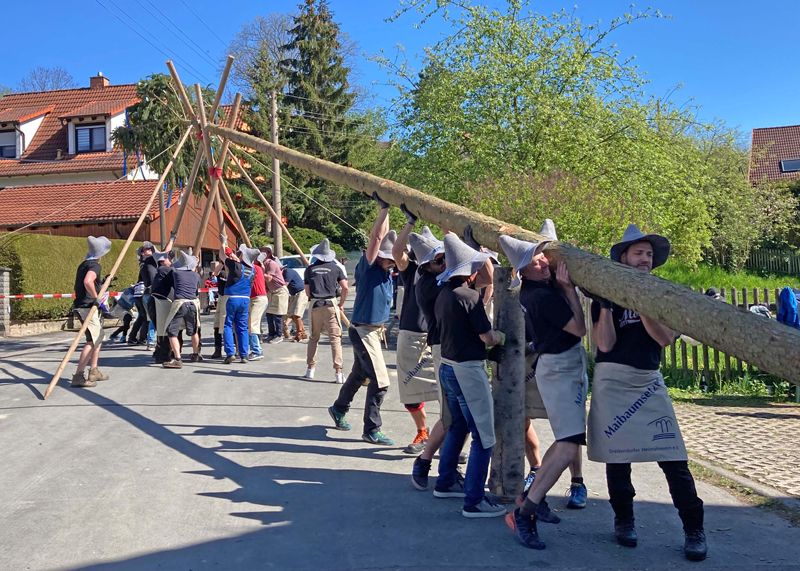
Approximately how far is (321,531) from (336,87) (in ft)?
130

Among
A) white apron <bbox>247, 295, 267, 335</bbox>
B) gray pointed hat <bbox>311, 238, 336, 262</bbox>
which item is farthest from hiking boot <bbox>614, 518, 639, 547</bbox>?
white apron <bbox>247, 295, 267, 335</bbox>

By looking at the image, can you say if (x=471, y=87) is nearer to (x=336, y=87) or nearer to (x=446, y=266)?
(x=446, y=266)

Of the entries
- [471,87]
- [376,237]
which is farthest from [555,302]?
[471,87]

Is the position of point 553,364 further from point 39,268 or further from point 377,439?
point 39,268

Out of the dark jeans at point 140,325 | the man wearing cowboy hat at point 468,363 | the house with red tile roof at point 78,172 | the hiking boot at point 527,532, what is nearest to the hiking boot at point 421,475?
the man wearing cowboy hat at point 468,363

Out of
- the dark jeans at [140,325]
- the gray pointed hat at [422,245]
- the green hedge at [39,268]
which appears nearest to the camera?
the gray pointed hat at [422,245]

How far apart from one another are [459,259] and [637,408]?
1473 mm

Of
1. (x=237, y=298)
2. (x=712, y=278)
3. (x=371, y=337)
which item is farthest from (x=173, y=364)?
(x=712, y=278)

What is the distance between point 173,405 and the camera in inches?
327

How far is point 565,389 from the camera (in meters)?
4.36

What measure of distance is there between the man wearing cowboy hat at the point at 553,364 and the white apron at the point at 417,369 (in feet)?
5.67

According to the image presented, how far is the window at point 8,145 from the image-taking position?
35.4 meters

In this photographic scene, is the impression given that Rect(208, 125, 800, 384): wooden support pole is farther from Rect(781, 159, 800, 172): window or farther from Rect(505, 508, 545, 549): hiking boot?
Rect(781, 159, 800, 172): window

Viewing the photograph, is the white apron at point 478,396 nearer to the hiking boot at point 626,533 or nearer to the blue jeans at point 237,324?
the hiking boot at point 626,533
